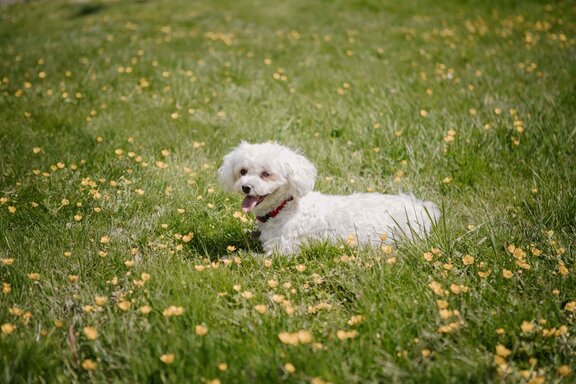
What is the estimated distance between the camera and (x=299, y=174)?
3.46 meters

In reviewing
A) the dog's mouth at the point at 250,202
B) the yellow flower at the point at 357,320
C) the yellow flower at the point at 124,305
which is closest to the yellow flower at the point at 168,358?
the yellow flower at the point at 124,305

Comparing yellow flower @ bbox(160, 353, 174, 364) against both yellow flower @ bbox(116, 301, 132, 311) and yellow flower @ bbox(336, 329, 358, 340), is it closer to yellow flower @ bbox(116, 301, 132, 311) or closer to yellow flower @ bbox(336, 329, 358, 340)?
yellow flower @ bbox(116, 301, 132, 311)

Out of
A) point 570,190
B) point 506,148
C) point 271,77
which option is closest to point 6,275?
point 570,190

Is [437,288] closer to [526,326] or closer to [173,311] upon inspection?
[526,326]

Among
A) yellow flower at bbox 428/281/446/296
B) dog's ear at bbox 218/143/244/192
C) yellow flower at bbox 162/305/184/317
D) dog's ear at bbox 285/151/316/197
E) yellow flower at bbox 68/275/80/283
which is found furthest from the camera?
dog's ear at bbox 218/143/244/192

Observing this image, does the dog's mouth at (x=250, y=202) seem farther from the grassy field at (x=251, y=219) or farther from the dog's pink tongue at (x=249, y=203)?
the grassy field at (x=251, y=219)

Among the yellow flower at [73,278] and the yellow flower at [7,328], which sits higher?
the yellow flower at [7,328]

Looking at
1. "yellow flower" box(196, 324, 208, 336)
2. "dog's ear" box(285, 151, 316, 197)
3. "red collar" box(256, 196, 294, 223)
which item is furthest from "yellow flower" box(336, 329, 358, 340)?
"red collar" box(256, 196, 294, 223)

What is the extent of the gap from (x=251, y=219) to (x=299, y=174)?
761 mm

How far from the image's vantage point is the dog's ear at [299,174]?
345 centimetres

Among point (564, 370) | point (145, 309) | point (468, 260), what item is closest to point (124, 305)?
point (145, 309)

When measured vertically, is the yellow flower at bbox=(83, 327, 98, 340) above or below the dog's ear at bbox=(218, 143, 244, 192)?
below

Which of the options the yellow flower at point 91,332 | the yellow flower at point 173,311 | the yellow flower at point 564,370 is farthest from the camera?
the yellow flower at point 173,311

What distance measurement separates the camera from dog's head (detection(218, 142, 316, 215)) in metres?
3.46
